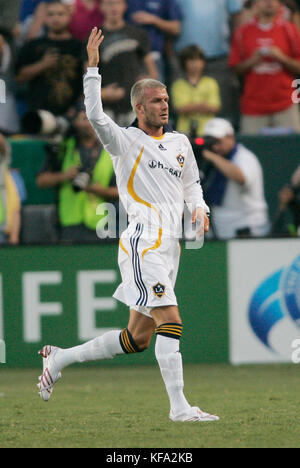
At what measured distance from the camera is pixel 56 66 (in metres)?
11.6

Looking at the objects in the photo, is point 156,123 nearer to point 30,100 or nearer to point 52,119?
point 52,119

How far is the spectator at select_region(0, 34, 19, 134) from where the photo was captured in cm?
1177

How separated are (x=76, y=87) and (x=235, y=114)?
1.97 m

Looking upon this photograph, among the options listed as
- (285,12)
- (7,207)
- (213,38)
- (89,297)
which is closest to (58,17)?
(213,38)

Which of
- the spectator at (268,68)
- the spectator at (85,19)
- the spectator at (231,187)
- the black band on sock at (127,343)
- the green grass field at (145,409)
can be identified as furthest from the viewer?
the spectator at (85,19)

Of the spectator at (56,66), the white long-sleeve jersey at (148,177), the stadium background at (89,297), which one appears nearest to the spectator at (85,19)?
the spectator at (56,66)

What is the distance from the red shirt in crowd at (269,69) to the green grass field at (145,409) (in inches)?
129

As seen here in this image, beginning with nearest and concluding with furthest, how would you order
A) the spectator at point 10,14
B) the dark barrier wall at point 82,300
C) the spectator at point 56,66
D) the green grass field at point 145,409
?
the green grass field at point 145,409, the dark barrier wall at point 82,300, the spectator at point 56,66, the spectator at point 10,14

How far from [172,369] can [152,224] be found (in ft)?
3.08

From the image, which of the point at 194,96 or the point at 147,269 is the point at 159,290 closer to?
the point at 147,269

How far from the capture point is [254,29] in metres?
11.8

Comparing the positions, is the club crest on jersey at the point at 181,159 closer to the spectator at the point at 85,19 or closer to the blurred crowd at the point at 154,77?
the blurred crowd at the point at 154,77

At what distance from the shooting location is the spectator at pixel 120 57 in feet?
37.6
